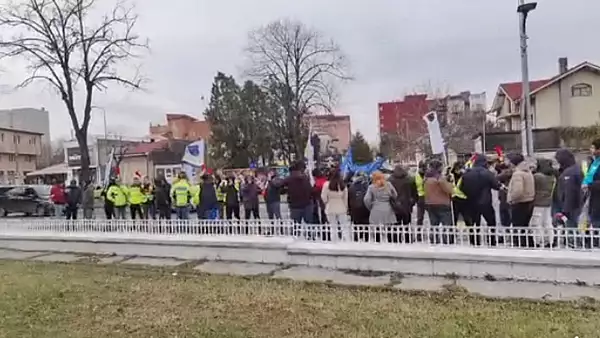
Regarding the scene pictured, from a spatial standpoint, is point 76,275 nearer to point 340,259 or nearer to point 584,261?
point 340,259

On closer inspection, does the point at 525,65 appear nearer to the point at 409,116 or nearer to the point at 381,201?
the point at 381,201

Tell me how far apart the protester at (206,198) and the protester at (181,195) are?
63 cm

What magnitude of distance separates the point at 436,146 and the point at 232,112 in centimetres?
4040

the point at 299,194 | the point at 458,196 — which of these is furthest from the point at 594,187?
the point at 299,194

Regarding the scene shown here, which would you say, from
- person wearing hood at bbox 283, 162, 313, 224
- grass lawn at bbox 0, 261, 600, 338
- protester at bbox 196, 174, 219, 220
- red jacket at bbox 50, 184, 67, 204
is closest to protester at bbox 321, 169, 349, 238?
person wearing hood at bbox 283, 162, 313, 224

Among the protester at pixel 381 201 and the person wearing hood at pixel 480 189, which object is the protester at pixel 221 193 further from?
the person wearing hood at pixel 480 189

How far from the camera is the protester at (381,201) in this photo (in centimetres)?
989

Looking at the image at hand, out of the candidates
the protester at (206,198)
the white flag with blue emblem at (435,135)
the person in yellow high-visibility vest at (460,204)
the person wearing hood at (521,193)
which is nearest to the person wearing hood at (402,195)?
the person in yellow high-visibility vest at (460,204)

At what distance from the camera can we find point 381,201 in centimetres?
995

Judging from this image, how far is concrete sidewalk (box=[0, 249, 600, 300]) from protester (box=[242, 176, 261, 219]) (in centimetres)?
378

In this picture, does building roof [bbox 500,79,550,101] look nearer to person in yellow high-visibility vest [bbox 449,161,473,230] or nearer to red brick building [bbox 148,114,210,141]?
person in yellow high-visibility vest [bbox 449,161,473,230]

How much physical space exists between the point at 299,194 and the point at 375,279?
3236 millimetres

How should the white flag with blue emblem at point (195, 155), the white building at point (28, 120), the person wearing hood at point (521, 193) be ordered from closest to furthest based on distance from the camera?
the person wearing hood at point (521, 193) → the white flag with blue emblem at point (195, 155) → the white building at point (28, 120)

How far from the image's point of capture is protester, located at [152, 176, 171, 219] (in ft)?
50.1
